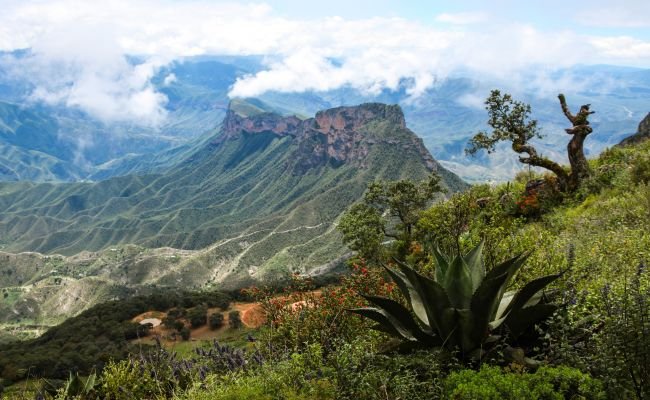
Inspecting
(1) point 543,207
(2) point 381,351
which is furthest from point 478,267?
(1) point 543,207

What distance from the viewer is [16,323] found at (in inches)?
5768

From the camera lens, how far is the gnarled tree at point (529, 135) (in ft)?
50.4

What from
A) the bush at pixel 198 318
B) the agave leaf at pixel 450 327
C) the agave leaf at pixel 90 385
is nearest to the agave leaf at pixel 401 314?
the agave leaf at pixel 450 327

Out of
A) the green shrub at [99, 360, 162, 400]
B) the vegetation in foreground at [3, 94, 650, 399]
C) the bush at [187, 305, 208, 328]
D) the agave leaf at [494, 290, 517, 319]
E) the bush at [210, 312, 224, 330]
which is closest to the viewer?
the vegetation in foreground at [3, 94, 650, 399]

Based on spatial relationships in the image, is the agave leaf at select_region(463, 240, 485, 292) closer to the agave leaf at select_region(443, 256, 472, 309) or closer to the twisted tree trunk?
the agave leaf at select_region(443, 256, 472, 309)

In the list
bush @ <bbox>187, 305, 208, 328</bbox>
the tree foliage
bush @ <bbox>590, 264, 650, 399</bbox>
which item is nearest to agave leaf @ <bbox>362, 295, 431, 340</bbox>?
bush @ <bbox>590, 264, 650, 399</bbox>

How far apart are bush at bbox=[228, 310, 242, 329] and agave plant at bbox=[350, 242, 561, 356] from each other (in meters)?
22.1

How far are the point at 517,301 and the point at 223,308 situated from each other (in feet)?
95.7

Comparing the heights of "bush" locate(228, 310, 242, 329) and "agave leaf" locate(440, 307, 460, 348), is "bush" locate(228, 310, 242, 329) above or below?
below

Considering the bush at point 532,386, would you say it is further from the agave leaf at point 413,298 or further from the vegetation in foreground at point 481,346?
the agave leaf at point 413,298

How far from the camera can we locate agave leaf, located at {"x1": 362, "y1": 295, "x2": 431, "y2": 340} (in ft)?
19.9

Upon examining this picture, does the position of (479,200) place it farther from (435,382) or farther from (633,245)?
(435,382)

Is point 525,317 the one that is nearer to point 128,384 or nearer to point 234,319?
point 128,384

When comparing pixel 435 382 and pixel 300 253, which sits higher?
pixel 435 382
